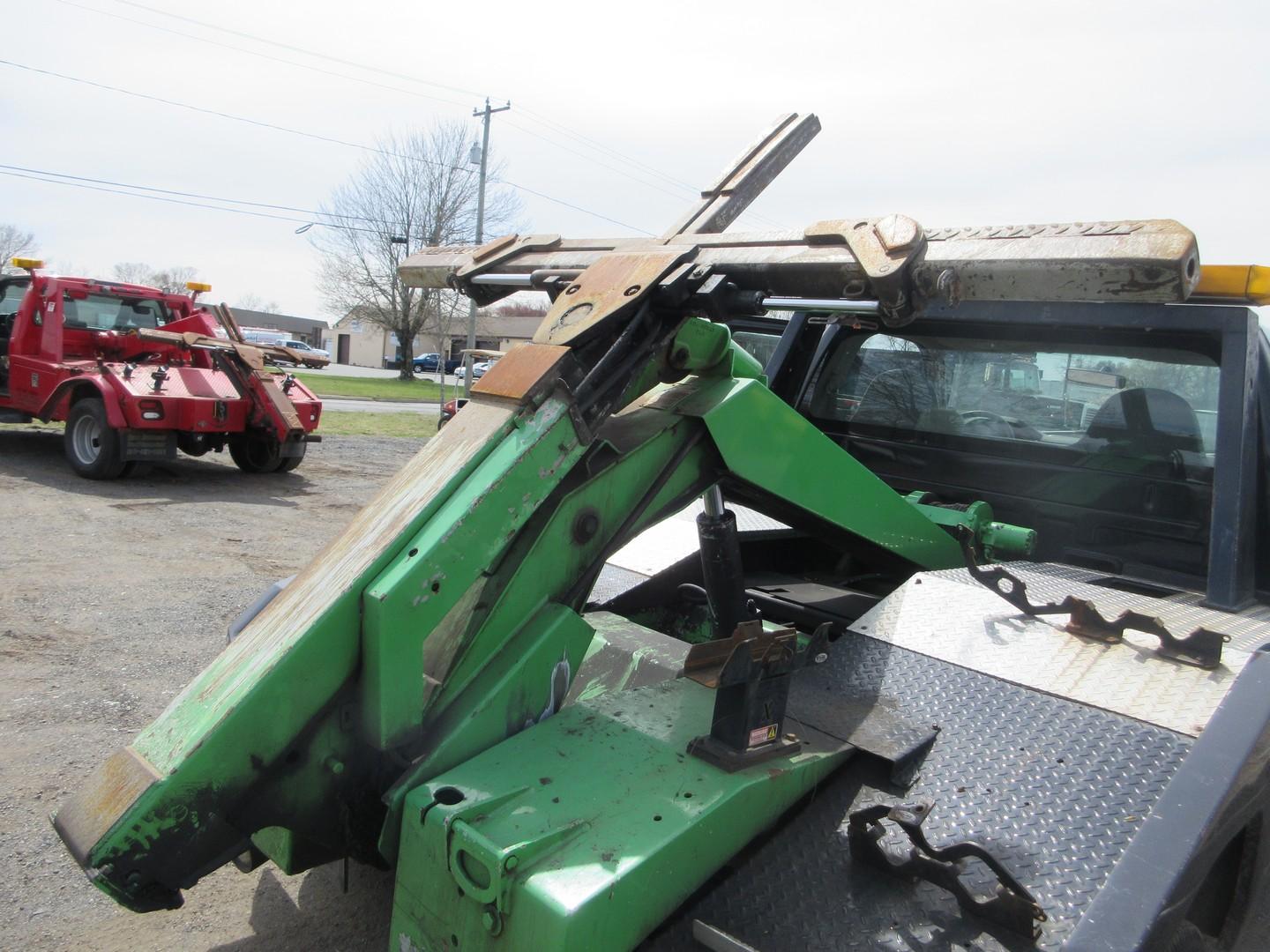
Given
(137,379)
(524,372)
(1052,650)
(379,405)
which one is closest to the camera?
(524,372)

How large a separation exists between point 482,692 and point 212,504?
838 centimetres

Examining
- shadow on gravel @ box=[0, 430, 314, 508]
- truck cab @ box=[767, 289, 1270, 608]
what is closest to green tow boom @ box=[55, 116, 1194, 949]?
truck cab @ box=[767, 289, 1270, 608]

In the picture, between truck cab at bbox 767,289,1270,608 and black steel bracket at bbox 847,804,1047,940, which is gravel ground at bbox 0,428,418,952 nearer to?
black steel bracket at bbox 847,804,1047,940

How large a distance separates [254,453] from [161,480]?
114 centimetres

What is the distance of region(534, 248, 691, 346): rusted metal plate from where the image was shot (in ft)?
6.61

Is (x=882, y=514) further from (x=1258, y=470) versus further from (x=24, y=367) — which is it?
(x=24, y=367)

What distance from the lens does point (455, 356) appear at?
56.4 meters

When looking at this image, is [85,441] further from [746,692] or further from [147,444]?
[746,692]

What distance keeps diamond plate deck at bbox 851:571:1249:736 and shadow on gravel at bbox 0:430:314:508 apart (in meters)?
8.36

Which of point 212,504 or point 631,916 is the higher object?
point 631,916

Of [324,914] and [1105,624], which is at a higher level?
[1105,624]

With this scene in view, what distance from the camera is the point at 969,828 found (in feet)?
6.09

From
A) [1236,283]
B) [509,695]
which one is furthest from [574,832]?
[1236,283]

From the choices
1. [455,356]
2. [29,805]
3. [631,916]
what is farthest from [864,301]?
[455,356]
